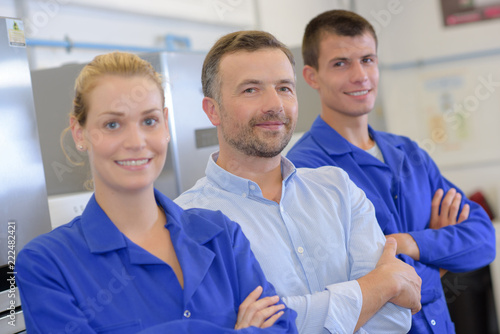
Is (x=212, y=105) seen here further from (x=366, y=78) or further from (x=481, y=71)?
(x=481, y=71)

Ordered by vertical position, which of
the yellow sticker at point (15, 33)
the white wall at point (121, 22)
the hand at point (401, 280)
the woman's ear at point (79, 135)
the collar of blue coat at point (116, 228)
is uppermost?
the white wall at point (121, 22)

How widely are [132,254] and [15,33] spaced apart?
68 centimetres

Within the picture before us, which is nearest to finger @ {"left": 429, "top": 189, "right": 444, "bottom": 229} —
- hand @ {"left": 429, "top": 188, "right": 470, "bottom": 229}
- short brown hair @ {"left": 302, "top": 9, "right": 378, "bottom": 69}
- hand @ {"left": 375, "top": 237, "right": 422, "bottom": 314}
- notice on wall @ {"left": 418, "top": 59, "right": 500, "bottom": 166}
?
hand @ {"left": 429, "top": 188, "right": 470, "bottom": 229}

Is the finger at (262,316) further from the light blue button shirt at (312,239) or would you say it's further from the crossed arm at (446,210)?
the crossed arm at (446,210)

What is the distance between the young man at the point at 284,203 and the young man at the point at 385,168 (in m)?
0.22

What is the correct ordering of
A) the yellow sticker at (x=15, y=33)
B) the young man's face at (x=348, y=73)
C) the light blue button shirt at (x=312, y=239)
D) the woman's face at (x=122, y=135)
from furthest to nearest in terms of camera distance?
the young man's face at (x=348, y=73) → the yellow sticker at (x=15, y=33) → the light blue button shirt at (x=312, y=239) → the woman's face at (x=122, y=135)

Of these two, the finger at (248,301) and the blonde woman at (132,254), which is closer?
the blonde woman at (132,254)

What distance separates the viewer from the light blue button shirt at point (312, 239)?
1.23 m

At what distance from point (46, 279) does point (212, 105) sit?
68 cm

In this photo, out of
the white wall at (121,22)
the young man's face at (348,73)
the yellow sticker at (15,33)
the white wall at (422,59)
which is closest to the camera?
the yellow sticker at (15,33)

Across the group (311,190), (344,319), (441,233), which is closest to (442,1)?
(441,233)

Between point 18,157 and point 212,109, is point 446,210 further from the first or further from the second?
point 18,157

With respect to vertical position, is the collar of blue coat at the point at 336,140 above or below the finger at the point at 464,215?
above

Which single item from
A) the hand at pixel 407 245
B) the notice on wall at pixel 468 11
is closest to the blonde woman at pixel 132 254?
the hand at pixel 407 245
